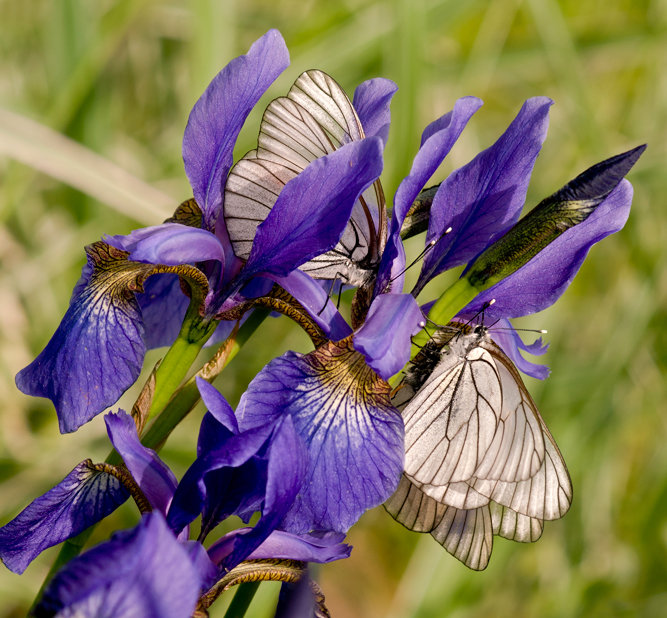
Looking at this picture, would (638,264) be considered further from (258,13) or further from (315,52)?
(258,13)

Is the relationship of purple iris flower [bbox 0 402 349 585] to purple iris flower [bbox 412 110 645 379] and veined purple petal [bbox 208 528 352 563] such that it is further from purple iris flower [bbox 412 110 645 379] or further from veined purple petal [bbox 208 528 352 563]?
purple iris flower [bbox 412 110 645 379]

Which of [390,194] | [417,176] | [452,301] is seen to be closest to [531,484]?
[452,301]

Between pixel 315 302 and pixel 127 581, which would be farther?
pixel 315 302

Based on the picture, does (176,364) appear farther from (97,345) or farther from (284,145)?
(284,145)

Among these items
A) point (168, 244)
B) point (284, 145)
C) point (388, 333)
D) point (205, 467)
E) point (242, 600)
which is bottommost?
point (242, 600)

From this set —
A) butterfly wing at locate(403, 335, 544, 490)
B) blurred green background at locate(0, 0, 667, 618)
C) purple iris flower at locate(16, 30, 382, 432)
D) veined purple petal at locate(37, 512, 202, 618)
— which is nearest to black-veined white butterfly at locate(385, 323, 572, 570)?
butterfly wing at locate(403, 335, 544, 490)

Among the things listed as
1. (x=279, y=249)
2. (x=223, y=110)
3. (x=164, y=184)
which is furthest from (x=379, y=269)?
(x=164, y=184)

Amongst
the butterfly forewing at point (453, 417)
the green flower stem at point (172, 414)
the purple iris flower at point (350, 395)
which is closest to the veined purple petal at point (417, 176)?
the purple iris flower at point (350, 395)
